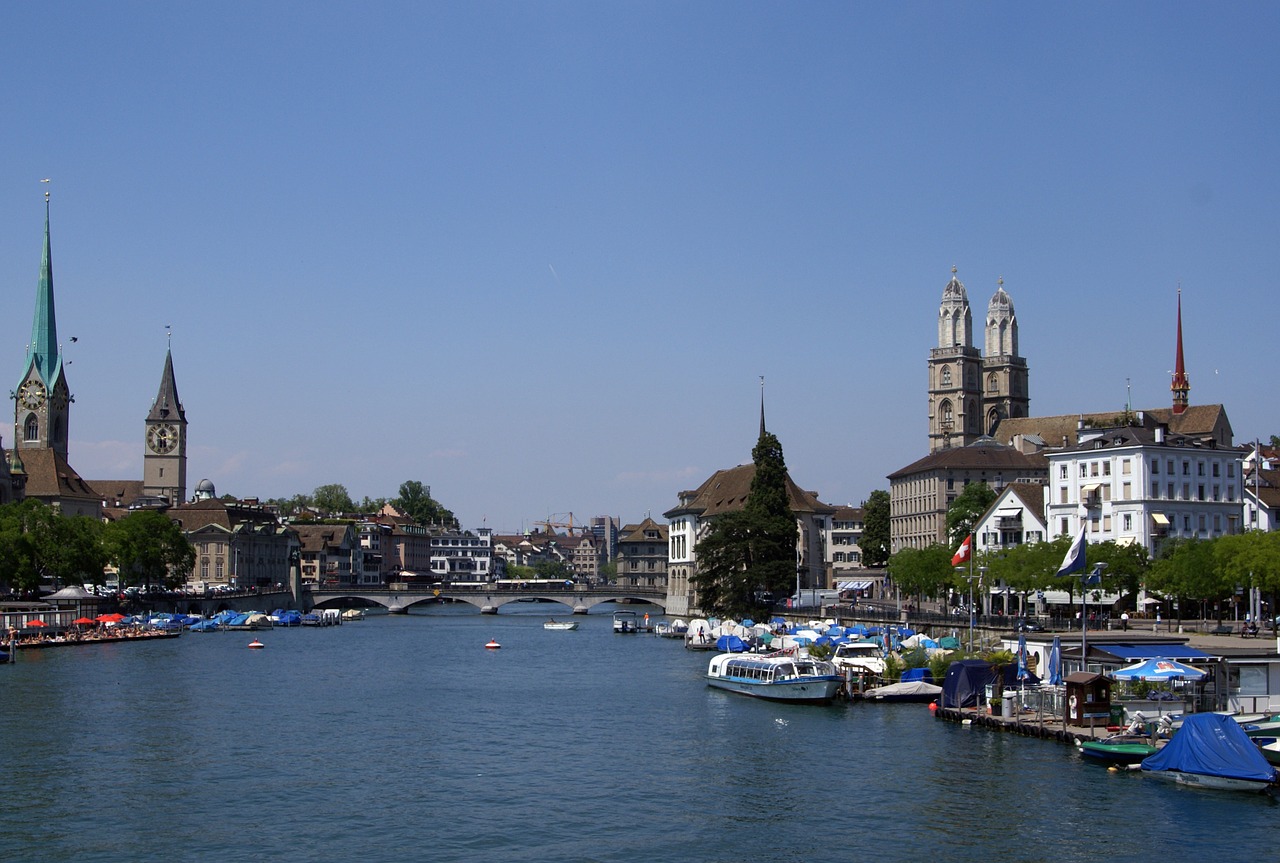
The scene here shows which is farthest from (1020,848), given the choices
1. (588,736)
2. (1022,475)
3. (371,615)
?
(371,615)

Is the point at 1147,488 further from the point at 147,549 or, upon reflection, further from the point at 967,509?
the point at 147,549

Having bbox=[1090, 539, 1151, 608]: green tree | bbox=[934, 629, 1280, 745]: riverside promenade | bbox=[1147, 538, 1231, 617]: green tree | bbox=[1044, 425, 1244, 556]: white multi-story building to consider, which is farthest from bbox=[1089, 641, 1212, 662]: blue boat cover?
bbox=[1044, 425, 1244, 556]: white multi-story building

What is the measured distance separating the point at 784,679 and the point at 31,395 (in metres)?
151

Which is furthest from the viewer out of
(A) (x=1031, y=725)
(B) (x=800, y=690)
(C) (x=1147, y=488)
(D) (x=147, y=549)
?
(D) (x=147, y=549)

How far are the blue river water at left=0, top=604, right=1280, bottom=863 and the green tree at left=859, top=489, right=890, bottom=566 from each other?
270ft

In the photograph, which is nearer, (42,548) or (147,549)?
(42,548)

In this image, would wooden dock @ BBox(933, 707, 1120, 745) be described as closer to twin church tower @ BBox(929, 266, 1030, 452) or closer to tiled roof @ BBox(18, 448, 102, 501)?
twin church tower @ BBox(929, 266, 1030, 452)

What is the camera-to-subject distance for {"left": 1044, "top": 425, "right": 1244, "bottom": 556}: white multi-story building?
284 feet

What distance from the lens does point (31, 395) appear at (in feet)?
611

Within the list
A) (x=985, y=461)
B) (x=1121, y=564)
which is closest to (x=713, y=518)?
(x=985, y=461)

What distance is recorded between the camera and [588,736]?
50.2 meters

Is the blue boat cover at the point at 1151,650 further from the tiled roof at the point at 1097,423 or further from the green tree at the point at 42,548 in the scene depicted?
the green tree at the point at 42,548

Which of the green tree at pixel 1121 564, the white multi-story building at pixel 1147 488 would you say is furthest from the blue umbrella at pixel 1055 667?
the white multi-story building at pixel 1147 488

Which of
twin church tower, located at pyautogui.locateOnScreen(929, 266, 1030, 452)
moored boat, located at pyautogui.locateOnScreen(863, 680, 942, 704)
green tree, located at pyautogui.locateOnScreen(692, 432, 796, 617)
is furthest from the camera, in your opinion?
twin church tower, located at pyautogui.locateOnScreen(929, 266, 1030, 452)
